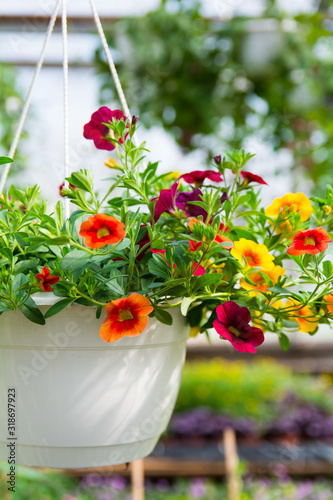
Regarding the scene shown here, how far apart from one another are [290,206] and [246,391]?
90.2 inches

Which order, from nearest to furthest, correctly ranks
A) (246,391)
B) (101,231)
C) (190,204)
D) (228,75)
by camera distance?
(101,231) → (190,204) → (228,75) → (246,391)

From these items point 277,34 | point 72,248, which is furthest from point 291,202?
point 277,34

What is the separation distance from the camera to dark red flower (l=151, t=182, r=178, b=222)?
49 cm

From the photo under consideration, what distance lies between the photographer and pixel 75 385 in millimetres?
476

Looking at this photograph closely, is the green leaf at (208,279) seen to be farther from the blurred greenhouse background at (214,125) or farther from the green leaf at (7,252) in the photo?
the blurred greenhouse background at (214,125)

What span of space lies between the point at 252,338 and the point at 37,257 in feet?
0.81

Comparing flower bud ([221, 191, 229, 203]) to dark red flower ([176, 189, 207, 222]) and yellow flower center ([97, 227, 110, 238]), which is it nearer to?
dark red flower ([176, 189, 207, 222])

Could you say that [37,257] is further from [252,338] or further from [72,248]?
[252,338]

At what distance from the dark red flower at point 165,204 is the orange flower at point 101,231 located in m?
0.10

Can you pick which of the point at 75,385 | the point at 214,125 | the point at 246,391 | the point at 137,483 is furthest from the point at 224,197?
the point at 246,391

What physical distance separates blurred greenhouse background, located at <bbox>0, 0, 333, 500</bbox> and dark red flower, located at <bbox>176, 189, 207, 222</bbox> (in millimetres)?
1545

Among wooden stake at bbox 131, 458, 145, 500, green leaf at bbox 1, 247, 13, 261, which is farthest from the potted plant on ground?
wooden stake at bbox 131, 458, 145, 500

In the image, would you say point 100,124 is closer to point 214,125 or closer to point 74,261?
point 74,261

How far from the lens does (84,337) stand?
469 mm
